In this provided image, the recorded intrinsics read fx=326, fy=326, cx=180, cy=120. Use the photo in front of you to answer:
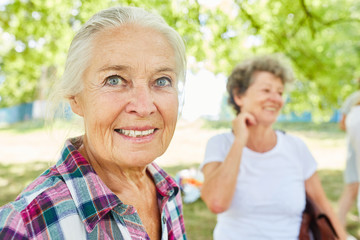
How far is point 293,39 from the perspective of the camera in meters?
6.38

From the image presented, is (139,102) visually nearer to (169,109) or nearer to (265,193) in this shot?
(169,109)

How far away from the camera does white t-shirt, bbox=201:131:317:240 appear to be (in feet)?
8.00

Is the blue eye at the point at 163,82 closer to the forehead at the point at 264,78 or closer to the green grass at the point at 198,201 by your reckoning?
the forehead at the point at 264,78

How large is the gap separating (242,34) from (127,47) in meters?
5.26

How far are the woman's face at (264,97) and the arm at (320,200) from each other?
586 mm

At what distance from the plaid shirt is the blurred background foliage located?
4.04 metres

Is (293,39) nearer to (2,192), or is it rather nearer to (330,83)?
(330,83)

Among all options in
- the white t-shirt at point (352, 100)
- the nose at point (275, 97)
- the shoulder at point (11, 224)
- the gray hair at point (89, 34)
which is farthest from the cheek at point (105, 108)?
the white t-shirt at point (352, 100)

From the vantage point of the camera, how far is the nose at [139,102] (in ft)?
4.07

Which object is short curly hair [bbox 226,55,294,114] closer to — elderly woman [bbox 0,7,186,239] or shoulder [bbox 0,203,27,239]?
elderly woman [bbox 0,7,186,239]

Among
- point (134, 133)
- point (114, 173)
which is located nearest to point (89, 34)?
point (134, 133)

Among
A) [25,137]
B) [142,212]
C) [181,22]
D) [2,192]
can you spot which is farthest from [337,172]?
[25,137]

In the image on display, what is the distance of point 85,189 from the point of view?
1155 millimetres

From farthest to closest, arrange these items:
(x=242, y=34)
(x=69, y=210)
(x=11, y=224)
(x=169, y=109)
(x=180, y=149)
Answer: (x=180, y=149), (x=242, y=34), (x=169, y=109), (x=69, y=210), (x=11, y=224)
